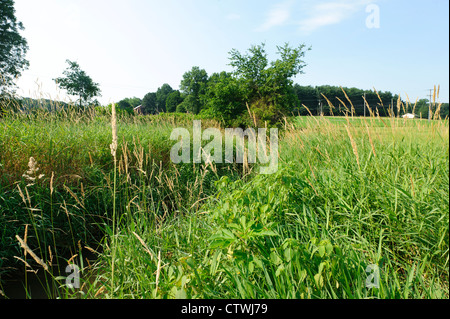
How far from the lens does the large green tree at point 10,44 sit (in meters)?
16.4

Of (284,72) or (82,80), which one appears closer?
(284,72)

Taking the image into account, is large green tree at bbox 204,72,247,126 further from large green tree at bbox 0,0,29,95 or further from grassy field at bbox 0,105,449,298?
large green tree at bbox 0,0,29,95

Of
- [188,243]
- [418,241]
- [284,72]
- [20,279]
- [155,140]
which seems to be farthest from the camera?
[284,72]

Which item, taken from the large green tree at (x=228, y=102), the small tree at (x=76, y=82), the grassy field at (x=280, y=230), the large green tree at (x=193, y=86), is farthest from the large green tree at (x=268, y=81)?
the small tree at (x=76, y=82)

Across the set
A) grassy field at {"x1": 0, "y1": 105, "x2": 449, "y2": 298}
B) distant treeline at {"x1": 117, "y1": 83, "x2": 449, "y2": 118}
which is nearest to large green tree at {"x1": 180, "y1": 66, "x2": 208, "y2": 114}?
distant treeline at {"x1": 117, "y1": 83, "x2": 449, "y2": 118}

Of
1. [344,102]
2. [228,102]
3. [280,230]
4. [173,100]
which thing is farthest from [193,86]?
[280,230]

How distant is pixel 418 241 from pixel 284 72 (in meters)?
8.71

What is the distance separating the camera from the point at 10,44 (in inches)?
684

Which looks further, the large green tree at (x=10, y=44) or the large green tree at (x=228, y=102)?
the large green tree at (x=10, y=44)

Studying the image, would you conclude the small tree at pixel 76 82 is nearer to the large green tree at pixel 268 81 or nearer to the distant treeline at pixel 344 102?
the distant treeline at pixel 344 102

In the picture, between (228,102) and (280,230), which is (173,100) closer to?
(228,102)
